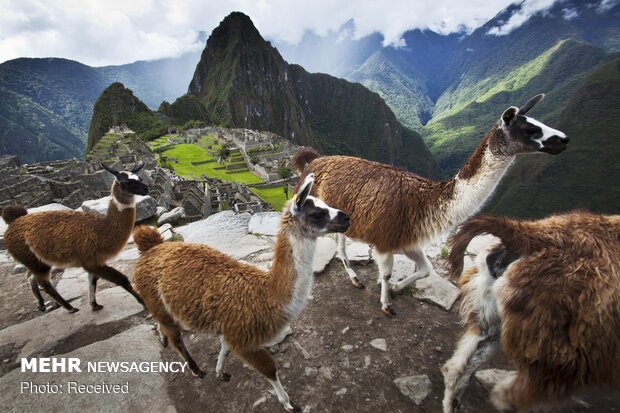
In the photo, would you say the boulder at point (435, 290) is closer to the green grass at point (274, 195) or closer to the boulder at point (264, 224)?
the boulder at point (264, 224)

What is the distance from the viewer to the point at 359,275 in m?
4.97

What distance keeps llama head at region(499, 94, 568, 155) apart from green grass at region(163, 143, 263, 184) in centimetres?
4321

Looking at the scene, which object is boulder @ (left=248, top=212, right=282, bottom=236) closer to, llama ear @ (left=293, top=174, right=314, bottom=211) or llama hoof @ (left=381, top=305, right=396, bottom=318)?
llama hoof @ (left=381, top=305, right=396, bottom=318)

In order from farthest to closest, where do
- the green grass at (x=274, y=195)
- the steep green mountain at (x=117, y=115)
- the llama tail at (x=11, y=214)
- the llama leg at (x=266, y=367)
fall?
the steep green mountain at (x=117, y=115) → the green grass at (x=274, y=195) → the llama tail at (x=11, y=214) → the llama leg at (x=266, y=367)

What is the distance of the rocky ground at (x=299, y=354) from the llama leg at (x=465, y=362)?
239 millimetres

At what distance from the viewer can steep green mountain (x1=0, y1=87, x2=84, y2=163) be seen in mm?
124625

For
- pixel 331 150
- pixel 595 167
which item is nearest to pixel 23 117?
pixel 331 150

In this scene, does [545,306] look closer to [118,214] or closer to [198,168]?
[118,214]

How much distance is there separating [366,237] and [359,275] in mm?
1169

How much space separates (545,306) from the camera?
2.03 metres

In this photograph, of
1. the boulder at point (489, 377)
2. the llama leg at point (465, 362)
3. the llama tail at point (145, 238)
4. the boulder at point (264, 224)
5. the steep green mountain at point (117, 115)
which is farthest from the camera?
the steep green mountain at point (117, 115)

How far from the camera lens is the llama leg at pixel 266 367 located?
110 inches

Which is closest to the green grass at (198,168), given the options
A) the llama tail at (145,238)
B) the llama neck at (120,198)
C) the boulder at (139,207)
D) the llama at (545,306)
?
the boulder at (139,207)

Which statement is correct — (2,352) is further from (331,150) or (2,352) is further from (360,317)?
(331,150)
